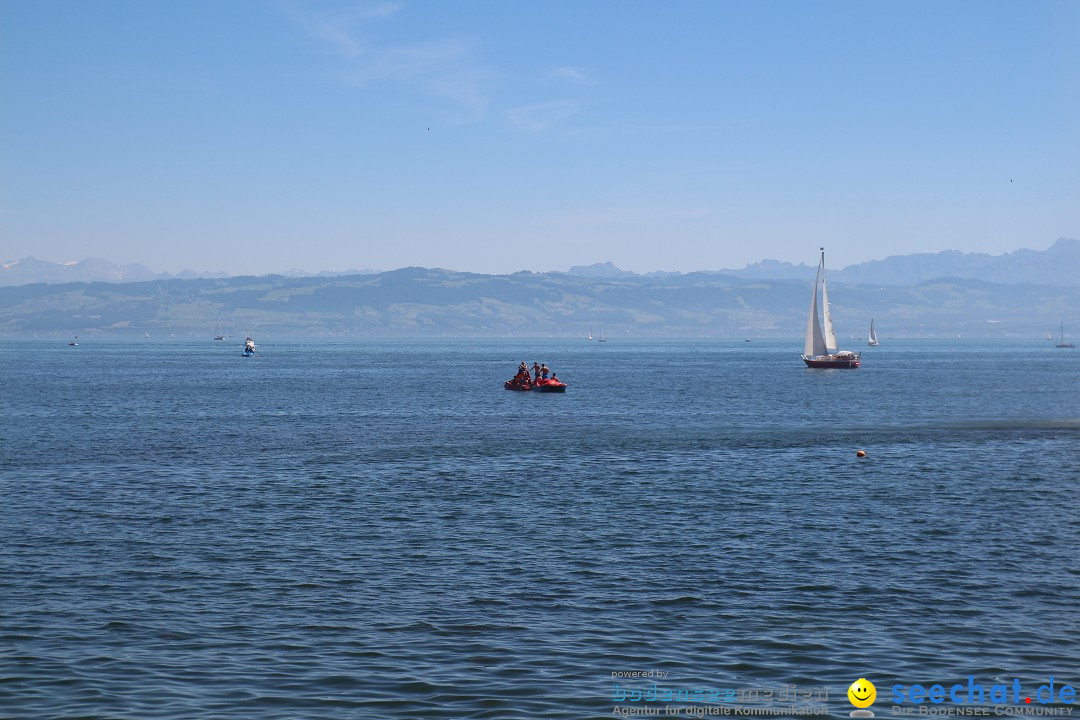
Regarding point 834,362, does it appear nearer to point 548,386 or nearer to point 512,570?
point 548,386

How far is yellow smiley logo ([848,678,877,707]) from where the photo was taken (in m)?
22.0

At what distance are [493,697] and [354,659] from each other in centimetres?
412

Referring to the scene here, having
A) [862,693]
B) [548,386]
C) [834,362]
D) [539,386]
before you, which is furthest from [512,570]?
[834,362]

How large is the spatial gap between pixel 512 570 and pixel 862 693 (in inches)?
549

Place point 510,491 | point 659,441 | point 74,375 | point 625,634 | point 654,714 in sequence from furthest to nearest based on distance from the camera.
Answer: point 74,375, point 659,441, point 510,491, point 625,634, point 654,714

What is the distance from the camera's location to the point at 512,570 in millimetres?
34062

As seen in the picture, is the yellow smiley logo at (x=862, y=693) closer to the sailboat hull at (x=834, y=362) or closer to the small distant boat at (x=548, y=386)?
the small distant boat at (x=548, y=386)

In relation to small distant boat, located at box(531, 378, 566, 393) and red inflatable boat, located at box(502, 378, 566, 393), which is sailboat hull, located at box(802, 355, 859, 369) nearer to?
red inflatable boat, located at box(502, 378, 566, 393)

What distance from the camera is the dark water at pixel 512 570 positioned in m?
23.7

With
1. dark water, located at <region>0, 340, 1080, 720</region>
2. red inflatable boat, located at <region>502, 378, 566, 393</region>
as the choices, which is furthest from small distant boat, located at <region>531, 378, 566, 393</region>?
dark water, located at <region>0, 340, 1080, 720</region>

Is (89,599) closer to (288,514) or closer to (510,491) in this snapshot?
(288,514)

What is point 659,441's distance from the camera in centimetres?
7600

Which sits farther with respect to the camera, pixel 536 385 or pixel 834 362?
pixel 834 362

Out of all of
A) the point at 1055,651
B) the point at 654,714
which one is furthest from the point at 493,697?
the point at 1055,651
